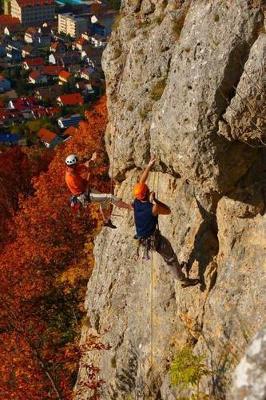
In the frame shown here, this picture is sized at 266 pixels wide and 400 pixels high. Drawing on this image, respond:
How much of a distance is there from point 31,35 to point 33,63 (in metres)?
30.3

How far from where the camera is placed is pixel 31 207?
3294 cm

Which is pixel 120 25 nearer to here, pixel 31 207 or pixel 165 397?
pixel 165 397

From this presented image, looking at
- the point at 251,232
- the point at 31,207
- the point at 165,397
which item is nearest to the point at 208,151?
the point at 251,232

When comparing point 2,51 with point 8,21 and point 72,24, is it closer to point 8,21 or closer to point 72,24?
point 72,24

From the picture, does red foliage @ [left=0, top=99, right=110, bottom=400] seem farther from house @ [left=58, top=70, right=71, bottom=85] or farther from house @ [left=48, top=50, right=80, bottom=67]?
house @ [left=48, top=50, right=80, bottom=67]

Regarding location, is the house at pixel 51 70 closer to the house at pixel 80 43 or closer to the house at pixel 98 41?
the house at pixel 80 43

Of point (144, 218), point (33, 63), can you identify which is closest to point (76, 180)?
point (144, 218)

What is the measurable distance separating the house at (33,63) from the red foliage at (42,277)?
103m

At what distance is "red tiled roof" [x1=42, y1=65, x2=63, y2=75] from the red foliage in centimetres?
9913

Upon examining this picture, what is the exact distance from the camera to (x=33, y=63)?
139 meters

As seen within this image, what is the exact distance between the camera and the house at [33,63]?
138m

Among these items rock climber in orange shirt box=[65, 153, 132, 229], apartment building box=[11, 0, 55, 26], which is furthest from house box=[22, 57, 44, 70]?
rock climber in orange shirt box=[65, 153, 132, 229]

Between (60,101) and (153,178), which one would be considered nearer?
(153,178)

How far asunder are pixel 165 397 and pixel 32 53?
498 feet
